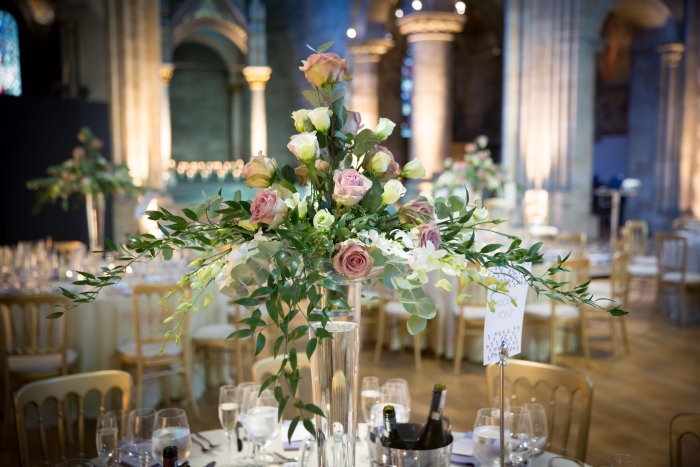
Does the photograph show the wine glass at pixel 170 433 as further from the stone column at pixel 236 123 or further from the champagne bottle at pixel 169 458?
the stone column at pixel 236 123

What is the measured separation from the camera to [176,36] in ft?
57.6

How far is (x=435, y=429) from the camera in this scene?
1.72 m

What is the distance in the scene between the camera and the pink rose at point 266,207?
1406 mm

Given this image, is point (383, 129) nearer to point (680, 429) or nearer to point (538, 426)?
point (538, 426)

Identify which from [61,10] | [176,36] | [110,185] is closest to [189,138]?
[176,36]

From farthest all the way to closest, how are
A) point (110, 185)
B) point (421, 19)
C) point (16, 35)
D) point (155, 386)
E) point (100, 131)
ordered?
1. point (16, 35)
2. point (421, 19)
3. point (100, 131)
4. point (110, 185)
5. point (155, 386)

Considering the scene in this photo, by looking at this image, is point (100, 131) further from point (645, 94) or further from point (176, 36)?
point (645, 94)

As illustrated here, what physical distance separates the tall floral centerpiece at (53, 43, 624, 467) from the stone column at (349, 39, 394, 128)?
1224cm

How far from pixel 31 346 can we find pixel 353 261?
3858mm

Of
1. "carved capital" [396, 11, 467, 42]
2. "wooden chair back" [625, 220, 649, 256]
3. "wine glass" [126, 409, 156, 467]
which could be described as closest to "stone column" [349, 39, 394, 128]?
"carved capital" [396, 11, 467, 42]

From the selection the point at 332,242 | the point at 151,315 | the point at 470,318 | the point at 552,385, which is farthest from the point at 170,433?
the point at 470,318

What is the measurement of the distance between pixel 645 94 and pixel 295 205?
555 inches

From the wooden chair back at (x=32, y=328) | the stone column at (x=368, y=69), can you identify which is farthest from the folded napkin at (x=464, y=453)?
the stone column at (x=368, y=69)

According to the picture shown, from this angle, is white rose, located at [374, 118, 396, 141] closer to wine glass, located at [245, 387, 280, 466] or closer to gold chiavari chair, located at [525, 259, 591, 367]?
wine glass, located at [245, 387, 280, 466]
